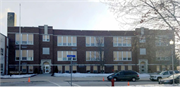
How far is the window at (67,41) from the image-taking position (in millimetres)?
50334

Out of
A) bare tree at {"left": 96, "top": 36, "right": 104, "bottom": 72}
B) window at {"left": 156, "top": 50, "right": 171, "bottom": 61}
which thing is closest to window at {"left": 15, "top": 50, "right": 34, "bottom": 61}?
bare tree at {"left": 96, "top": 36, "right": 104, "bottom": 72}

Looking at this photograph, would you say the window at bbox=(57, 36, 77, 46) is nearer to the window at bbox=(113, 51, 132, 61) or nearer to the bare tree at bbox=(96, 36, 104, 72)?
the bare tree at bbox=(96, 36, 104, 72)

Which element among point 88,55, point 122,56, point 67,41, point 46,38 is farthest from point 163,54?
point 46,38

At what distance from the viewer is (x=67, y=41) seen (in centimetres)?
5050

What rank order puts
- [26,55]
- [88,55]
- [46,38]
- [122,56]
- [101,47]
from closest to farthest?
[26,55]
[46,38]
[101,47]
[88,55]
[122,56]

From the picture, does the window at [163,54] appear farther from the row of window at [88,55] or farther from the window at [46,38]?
the window at [46,38]

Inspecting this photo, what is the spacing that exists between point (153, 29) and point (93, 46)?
125 feet

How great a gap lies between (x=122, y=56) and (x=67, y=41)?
14.3 m

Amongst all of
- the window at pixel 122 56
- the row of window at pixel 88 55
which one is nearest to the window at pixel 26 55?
the row of window at pixel 88 55

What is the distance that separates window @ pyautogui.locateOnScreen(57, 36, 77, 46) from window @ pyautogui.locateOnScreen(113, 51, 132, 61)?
1054 cm

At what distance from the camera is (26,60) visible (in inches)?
1889

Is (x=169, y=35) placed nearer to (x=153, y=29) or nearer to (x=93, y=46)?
(x=153, y=29)

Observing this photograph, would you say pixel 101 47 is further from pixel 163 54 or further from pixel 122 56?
pixel 163 54

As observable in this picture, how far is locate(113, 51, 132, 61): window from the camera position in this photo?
171 ft
